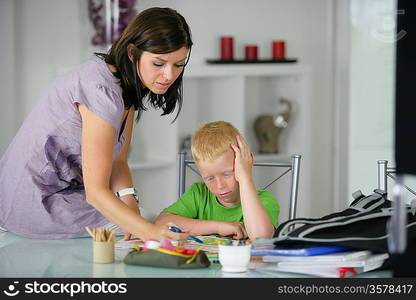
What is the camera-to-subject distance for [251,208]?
2100 mm

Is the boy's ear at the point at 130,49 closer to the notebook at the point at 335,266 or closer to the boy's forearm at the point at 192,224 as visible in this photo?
the boy's forearm at the point at 192,224

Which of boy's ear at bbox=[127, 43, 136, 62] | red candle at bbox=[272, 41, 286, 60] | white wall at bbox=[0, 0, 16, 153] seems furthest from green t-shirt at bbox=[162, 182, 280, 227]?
red candle at bbox=[272, 41, 286, 60]

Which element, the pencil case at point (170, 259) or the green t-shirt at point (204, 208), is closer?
the pencil case at point (170, 259)

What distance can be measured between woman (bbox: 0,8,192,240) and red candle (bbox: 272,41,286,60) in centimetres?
253

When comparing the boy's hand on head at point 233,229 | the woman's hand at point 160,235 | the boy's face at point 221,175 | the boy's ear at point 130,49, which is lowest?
the boy's hand on head at point 233,229

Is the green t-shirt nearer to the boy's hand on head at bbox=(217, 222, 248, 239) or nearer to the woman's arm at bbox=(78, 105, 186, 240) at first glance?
the boy's hand on head at bbox=(217, 222, 248, 239)

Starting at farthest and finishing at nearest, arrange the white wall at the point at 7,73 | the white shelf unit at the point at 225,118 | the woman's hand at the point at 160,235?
the white shelf unit at the point at 225,118 < the white wall at the point at 7,73 < the woman's hand at the point at 160,235

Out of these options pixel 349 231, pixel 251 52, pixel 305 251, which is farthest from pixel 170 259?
pixel 251 52

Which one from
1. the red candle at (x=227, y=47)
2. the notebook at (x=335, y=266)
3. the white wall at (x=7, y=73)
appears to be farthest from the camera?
the red candle at (x=227, y=47)

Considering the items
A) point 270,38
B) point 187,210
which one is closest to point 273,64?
point 270,38

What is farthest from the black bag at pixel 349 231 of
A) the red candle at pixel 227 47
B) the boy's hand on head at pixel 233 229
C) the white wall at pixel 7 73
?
the red candle at pixel 227 47

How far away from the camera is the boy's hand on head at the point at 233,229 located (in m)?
2.16

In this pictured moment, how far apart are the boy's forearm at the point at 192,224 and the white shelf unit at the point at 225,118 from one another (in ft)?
5.81

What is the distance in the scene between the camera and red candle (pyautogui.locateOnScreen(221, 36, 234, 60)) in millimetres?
4562
